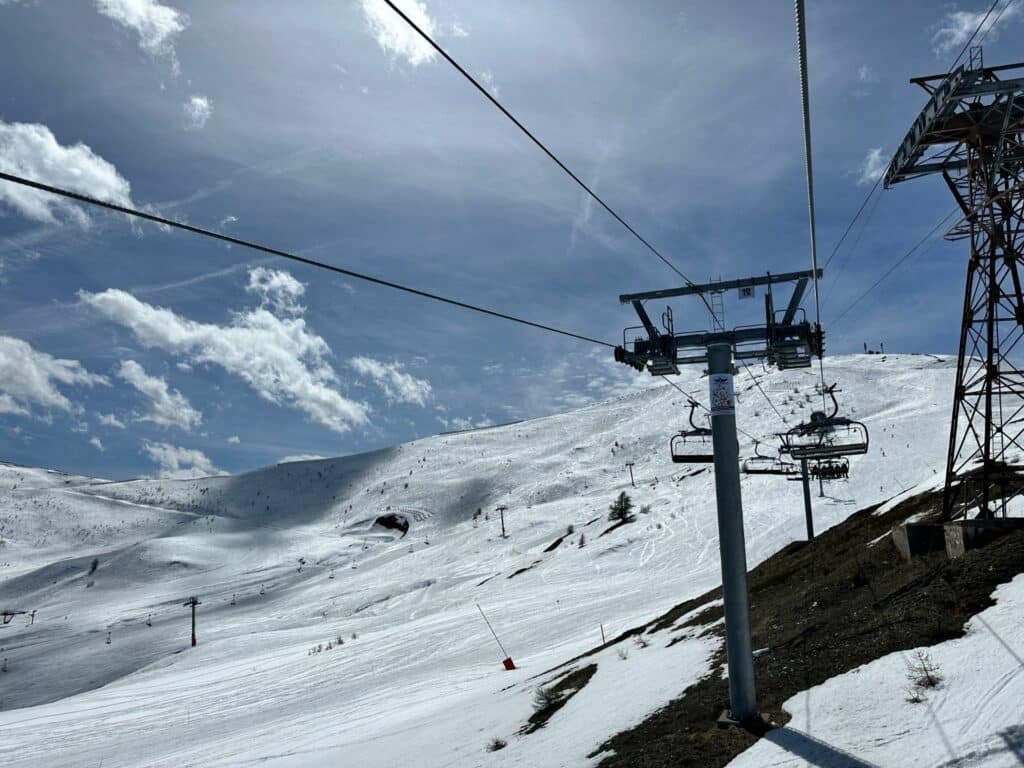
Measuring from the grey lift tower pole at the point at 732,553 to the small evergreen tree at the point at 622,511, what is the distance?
1653 inches

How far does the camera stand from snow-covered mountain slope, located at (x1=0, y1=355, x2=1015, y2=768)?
16.2 metres

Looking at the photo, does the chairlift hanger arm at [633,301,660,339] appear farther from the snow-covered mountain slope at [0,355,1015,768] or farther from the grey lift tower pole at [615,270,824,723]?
the snow-covered mountain slope at [0,355,1015,768]

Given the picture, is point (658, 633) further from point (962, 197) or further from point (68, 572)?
point (68, 572)

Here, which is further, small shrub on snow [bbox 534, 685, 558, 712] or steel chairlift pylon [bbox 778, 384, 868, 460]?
steel chairlift pylon [bbox 778, 384, 868, 460]

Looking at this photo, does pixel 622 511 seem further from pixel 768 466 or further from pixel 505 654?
pixel 505 654

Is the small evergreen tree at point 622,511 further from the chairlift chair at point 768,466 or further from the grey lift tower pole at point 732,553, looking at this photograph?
A: the grey lift tower pole at point 732,553

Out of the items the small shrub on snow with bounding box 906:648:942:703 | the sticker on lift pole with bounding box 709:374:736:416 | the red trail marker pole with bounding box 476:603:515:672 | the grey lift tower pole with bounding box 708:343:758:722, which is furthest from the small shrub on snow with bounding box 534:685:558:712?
the red trail marker pole with bounding box 476:603:515:672

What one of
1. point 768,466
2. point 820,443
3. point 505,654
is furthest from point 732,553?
point 768,466

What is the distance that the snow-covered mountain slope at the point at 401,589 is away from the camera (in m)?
16.2

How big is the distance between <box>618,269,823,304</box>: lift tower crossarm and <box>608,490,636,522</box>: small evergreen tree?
40255 mm

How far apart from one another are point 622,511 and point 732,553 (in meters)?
45.7

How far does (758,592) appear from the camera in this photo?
17078 millimetres

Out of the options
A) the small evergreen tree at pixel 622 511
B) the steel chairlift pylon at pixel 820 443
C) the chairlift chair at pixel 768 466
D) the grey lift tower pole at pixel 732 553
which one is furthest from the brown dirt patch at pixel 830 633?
the small evergreen tree at pixel 622 511

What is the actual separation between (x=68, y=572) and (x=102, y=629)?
2900cm
